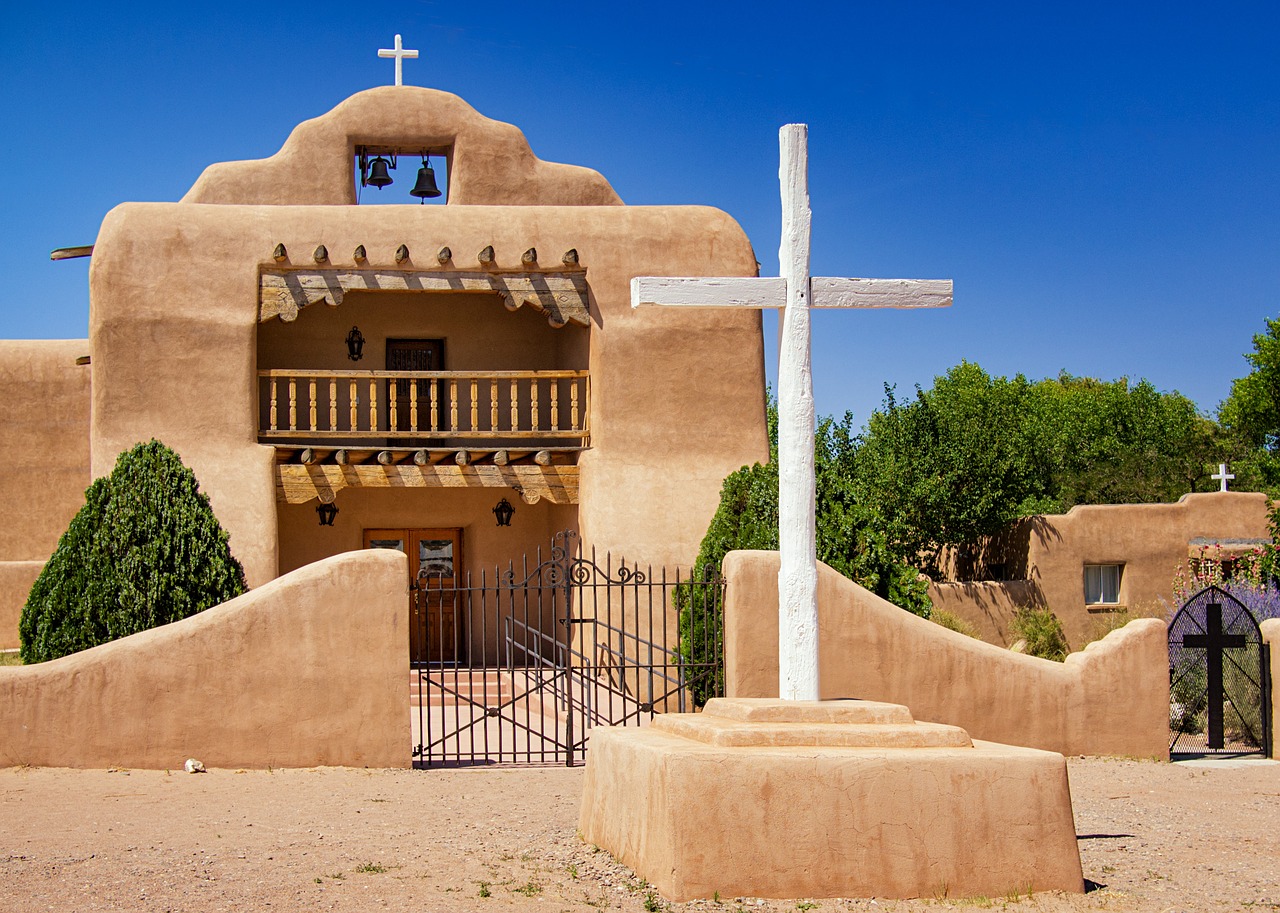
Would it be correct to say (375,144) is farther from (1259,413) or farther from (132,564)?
(1259,413)

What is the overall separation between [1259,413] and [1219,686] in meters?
21.8

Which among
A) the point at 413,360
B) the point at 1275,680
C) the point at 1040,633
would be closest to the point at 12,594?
the point at 413,360

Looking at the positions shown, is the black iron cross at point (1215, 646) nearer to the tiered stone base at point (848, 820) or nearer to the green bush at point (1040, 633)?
the tiered stone base at point (848, 820)

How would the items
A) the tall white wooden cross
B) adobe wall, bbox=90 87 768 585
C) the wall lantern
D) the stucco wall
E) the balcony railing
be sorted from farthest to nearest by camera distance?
the wall lantern
the stucco wall
the balcony railing
adobe wall, bbox=90 87 768 585
the tall white wooden cross

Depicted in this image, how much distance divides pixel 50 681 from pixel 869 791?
6868 mm

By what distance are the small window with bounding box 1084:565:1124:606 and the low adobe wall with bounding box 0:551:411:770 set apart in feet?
51.2

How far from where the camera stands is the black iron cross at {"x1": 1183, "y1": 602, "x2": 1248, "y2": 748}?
12969 mm

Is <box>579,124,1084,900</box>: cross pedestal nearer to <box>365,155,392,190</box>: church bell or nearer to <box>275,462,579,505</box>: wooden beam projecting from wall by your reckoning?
<box>275,462,579,505</box>: wooden beam projecting from wall

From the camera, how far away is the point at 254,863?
7.66 metres

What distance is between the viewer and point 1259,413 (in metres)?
32.5

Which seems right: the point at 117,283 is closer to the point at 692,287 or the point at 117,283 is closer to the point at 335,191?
the point at 335,191

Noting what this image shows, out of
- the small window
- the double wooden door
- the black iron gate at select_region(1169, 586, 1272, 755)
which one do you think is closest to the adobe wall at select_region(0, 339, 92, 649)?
the double wooden door

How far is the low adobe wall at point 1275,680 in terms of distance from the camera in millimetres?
12695

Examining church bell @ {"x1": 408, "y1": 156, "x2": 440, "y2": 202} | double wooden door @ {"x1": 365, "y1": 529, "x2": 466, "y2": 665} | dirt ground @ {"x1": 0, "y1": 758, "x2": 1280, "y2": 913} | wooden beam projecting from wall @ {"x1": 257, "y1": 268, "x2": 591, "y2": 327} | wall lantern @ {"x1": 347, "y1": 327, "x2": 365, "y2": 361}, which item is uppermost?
church bell @ {"x1": 408, "y1": 156, "x2": 440, "y2": 202}
